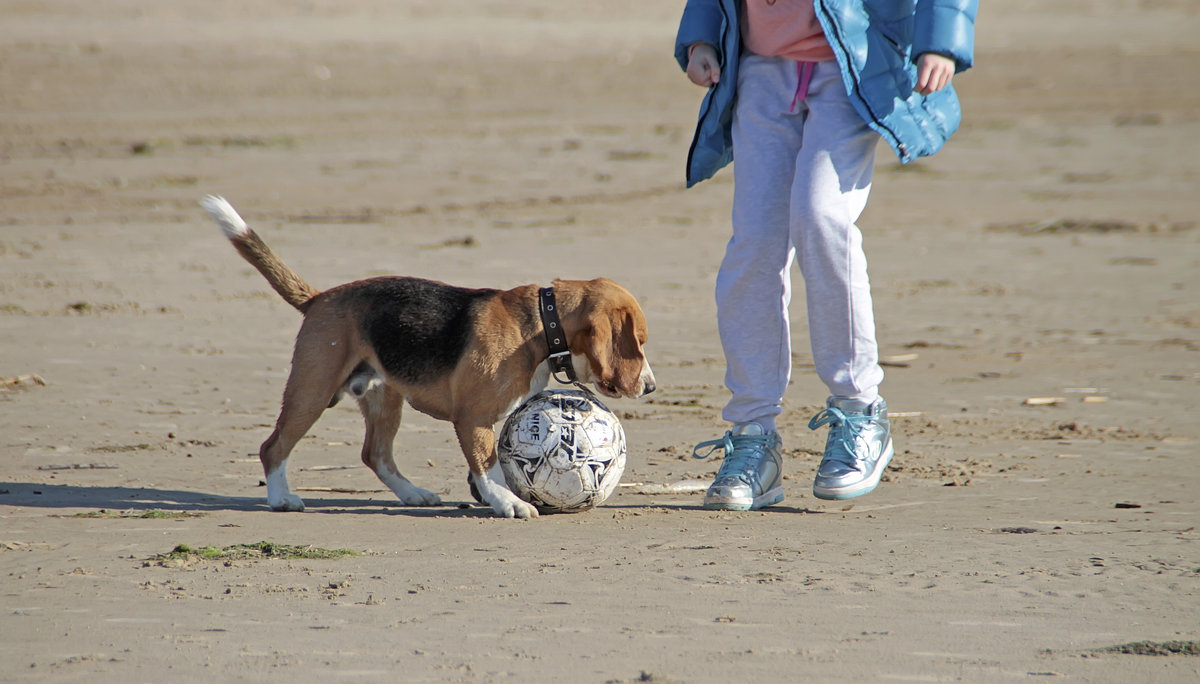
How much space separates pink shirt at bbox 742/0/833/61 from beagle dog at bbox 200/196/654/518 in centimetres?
109

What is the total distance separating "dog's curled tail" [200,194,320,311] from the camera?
5.79 metres

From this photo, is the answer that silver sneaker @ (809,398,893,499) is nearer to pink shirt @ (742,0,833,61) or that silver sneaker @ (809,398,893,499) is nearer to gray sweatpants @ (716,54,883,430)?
gray sweatpants @ (716,54,883,430)

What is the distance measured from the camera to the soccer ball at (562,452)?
541 cm

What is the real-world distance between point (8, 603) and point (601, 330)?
2281 millimetres

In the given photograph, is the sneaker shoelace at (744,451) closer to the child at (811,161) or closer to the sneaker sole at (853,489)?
the child at (811,161)

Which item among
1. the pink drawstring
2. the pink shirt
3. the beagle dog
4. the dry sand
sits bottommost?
the dry sand

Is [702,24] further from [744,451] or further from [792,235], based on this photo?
[744,451]

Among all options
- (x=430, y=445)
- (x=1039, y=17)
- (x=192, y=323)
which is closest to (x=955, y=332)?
(x=430, y=445)

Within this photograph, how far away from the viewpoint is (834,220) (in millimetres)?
5168

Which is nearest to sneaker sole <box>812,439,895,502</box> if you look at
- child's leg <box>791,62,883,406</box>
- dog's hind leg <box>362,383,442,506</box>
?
child's leg <box>791,62,883,406</box>

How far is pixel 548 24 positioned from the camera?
35.4 metres

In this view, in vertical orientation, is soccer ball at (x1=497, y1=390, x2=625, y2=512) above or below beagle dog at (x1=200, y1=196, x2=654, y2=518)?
below

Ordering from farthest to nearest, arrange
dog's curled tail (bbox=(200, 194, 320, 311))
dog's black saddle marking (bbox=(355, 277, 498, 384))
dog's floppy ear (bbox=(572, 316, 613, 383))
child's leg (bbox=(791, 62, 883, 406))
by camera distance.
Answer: dog's curled tail (bbox=(200, 194, 320, 311)) < dog's black saddle marking (bbox=(355, 277, 498, 384)) < dog's floppy ear (bbox=(572, 316, 613, 383)) < child's leg (bbox=(791, 62, 883, 406))

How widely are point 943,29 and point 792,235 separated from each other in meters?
0.91
